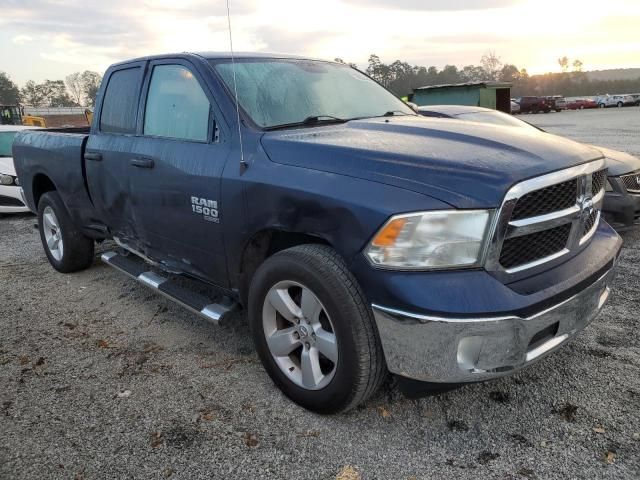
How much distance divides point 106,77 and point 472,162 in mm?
3379

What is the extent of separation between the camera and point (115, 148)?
3.99 metres

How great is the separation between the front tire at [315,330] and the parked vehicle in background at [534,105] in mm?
51355

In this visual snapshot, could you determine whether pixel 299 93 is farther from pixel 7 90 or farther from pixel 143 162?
pixel 7 90

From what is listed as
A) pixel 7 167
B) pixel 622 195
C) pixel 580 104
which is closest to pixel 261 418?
pixel 622 195

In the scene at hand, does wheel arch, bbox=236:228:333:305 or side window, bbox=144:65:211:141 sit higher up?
side window, bbox=144:65:211:141

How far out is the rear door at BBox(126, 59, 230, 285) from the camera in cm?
312

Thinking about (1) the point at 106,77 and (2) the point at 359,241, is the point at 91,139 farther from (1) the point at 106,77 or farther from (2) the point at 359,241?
(2) the point at 359,241

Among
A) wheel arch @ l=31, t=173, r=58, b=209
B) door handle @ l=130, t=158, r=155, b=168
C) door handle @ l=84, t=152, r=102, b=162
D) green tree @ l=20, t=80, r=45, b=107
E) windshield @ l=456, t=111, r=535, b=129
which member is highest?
green tree @ l=20, t=80, r=45, b=107

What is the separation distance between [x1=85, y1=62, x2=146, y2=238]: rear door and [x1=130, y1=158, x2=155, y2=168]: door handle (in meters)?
0.16

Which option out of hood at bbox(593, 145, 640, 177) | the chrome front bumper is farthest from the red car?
the chrome front bumper

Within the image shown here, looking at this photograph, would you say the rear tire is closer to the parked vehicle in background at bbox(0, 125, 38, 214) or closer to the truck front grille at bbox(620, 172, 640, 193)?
the parked vehicle in background at bbox(0, 125, 38, 214)

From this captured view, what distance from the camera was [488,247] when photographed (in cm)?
220

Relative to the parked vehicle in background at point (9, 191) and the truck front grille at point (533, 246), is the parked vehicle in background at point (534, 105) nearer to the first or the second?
the parked vehicle in background at point (9, 191)

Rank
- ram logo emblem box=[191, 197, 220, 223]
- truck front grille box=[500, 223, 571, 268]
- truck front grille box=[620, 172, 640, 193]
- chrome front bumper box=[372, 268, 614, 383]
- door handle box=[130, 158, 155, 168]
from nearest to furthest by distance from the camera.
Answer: chrome front bumper box=[372, 268, 614, 383], truck front grille box=[500, 223, 571, 268], ram logo emblem box=[191, 197, 220, 223], door handle box=[130, 158, 155, 168], truck front grille box=[620, 172, 640, 193]
